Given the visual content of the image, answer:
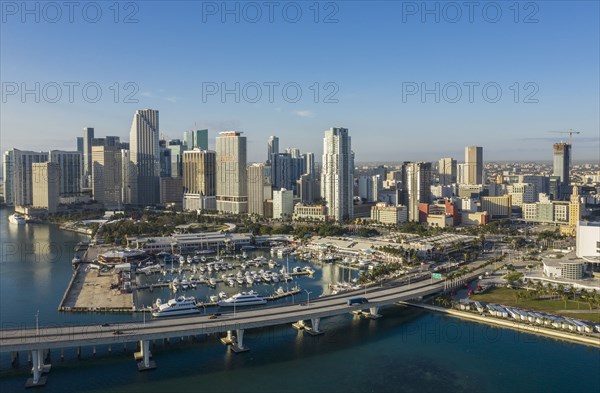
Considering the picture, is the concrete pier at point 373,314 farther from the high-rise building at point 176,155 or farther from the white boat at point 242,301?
the high-rise building at point 176,155

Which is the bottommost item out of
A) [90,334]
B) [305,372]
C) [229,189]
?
[305,372]

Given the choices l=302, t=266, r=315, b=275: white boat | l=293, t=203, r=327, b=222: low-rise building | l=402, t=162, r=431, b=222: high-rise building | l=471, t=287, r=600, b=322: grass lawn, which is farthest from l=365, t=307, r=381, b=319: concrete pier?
l=402, t=162, r=431, b=222: high-rise building

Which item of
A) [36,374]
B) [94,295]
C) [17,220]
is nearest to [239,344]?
[36,374]

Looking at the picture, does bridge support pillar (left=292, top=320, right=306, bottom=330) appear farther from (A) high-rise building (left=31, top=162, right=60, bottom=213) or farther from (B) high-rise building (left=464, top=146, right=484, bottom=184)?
(B) high-rise building (left=464, top=146, right=484, bottom=184)

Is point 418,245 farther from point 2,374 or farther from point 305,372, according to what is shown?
point 2,374

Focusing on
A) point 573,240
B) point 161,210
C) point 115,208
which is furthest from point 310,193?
point 573,240

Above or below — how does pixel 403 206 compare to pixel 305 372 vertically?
above
